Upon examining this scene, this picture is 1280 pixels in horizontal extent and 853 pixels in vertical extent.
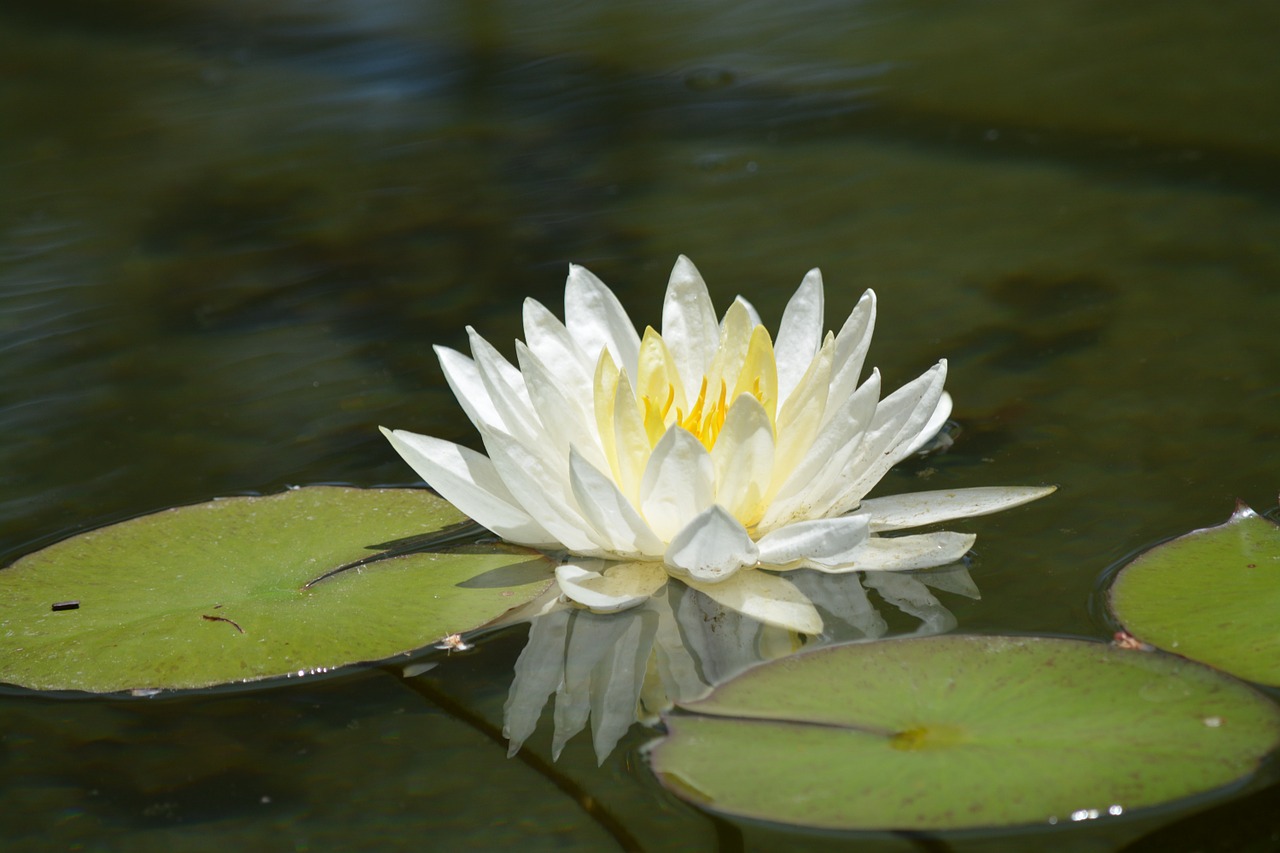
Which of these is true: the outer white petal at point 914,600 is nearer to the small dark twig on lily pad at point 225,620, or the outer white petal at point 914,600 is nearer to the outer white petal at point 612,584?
the outer white petal at point 612,584

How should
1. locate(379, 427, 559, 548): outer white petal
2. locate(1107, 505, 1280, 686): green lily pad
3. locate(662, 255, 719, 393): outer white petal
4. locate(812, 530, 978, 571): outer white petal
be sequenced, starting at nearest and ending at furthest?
locate(1107, 505, 1280, 686): green lily pad
locate(812, 530, 978, 571): outer white petal
locate(379, 427, 559, 548): outer white petal
locate(662, 255, 719, 393): outer white petal

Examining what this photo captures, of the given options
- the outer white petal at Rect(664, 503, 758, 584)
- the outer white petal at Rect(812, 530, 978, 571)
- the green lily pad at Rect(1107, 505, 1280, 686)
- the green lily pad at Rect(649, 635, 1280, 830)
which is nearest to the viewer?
the green lily pad at Rect(649, 635, 1280, 830)

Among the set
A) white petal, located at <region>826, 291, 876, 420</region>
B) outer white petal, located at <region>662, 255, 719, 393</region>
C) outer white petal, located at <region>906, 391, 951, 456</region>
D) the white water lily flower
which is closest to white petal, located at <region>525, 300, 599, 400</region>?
the white water lily flower

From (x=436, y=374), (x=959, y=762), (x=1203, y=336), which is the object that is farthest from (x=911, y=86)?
(x=959, y=762)

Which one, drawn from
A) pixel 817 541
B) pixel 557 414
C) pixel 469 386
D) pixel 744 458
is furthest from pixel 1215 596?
pixel 469 386

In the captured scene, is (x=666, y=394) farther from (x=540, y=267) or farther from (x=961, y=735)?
(x=540, y=267)

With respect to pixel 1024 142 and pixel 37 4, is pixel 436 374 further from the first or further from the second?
pixel 37 4

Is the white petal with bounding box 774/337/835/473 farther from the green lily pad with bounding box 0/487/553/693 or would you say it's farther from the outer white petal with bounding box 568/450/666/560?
the green lily pad with bounding box 0/487/553/693

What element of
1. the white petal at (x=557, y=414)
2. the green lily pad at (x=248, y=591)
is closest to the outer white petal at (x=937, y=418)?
the white petal at (x=557, y=414)
